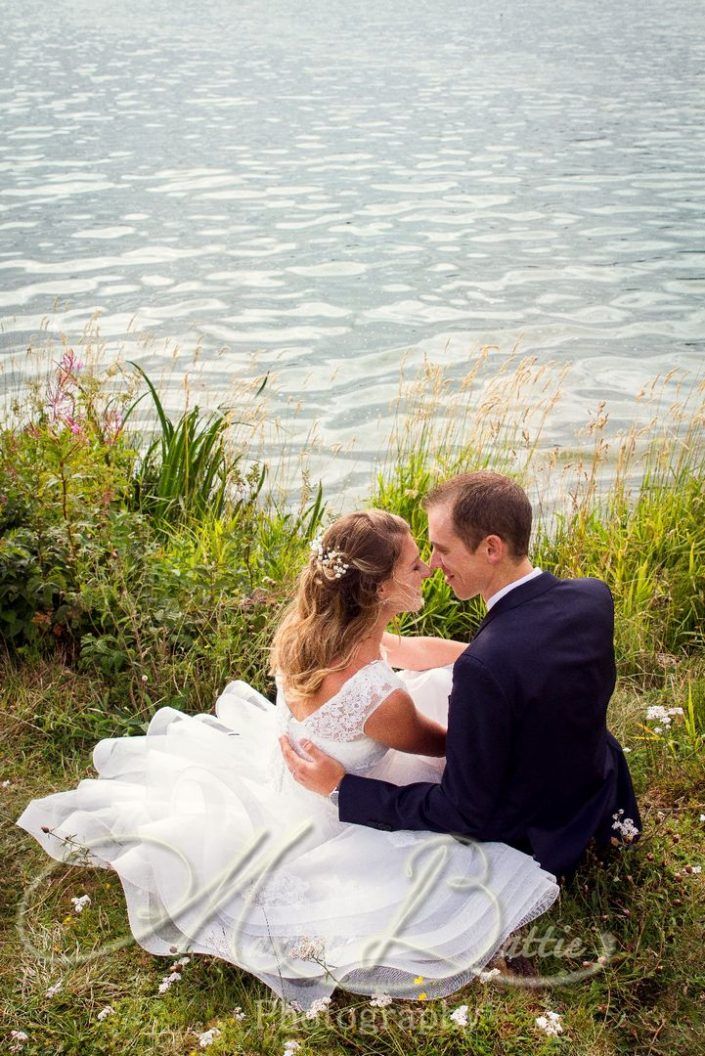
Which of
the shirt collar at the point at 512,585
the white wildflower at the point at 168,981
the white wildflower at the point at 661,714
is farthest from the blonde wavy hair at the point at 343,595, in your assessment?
the white wildflower at the point at 661,714

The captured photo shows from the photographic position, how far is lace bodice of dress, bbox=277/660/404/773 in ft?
11.3

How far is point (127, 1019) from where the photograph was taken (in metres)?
3.12

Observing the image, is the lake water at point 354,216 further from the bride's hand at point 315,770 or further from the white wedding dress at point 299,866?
the bride's hand at point 315,770

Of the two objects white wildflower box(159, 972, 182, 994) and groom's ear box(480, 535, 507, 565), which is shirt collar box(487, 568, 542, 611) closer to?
groom's ear box(480, 535, 507, 565)

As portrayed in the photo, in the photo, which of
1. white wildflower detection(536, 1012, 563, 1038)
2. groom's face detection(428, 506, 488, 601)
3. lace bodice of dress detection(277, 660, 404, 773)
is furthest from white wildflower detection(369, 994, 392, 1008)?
groom's face detection(428, 506, 488, 601)

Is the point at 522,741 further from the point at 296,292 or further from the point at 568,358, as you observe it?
the point at 296,292

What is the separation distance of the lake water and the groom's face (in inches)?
164

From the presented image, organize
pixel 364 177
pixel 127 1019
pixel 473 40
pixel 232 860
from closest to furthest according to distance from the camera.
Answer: pixel 127 1019, pixel 232 860, pixel 364 177, pixel 473 40

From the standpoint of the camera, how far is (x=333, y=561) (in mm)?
3408

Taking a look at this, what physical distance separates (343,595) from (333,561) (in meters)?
0.12

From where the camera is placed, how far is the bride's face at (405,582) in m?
3.47

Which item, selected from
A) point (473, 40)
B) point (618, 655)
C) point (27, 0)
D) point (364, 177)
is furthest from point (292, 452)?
point (27, 0)

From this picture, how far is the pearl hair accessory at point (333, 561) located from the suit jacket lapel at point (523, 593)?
475 mm

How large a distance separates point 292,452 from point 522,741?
541 centimetres
